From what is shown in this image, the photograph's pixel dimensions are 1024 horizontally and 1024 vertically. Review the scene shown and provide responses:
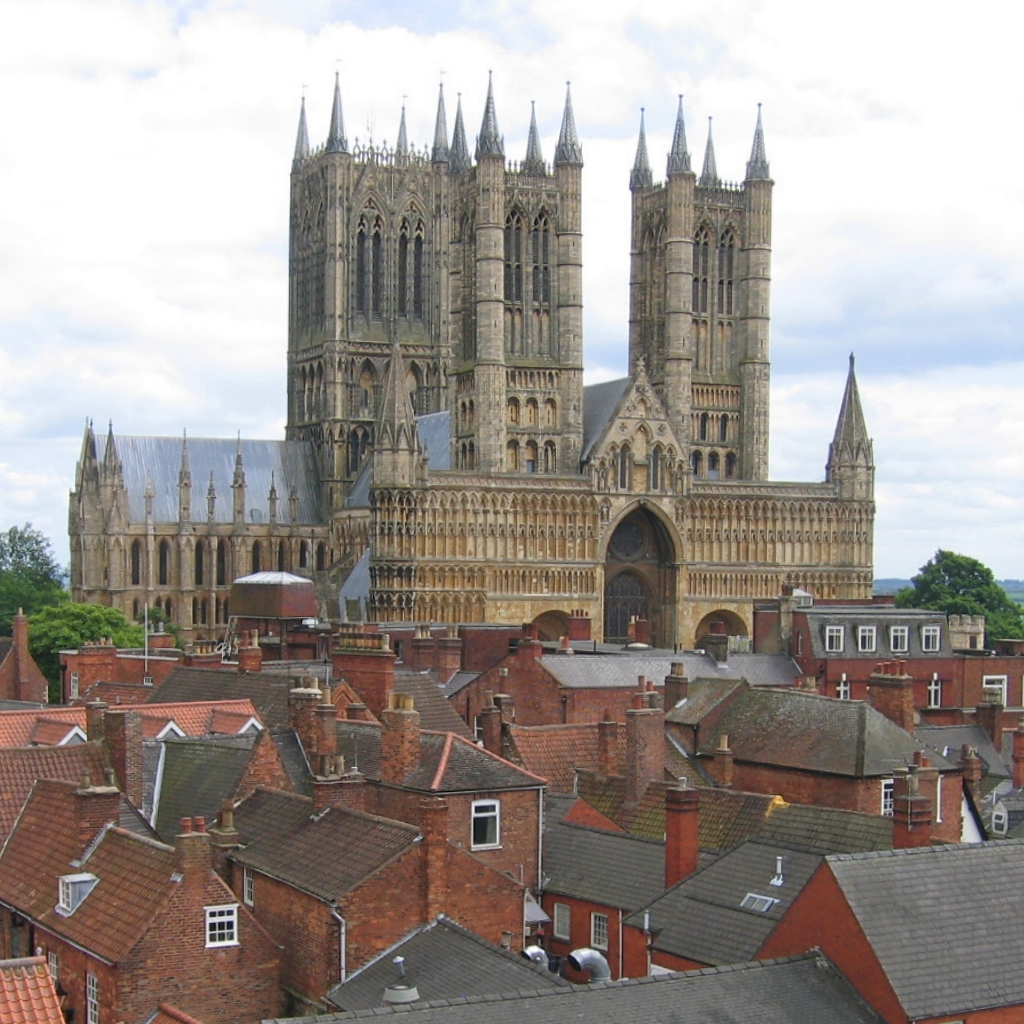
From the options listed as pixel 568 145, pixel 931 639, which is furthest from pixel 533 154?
pixel 931 639

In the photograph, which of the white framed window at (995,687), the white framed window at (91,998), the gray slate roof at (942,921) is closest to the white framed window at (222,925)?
the white framed window at (91,998)

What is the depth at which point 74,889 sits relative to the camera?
31.4 meters

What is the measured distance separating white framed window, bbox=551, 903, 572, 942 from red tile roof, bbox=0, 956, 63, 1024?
14.3m

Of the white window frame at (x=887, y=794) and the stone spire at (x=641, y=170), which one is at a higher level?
the stone spire at (x=641, y=170)

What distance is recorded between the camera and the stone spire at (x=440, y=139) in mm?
137000

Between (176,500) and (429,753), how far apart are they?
312 feet

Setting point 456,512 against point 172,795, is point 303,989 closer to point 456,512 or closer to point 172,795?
point 172,795

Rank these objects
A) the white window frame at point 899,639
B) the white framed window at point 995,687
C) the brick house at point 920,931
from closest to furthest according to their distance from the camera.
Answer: the brick house at point 920,931
the white framed window at point 995,687
the white window frame at point 899,639

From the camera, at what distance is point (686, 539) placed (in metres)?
112

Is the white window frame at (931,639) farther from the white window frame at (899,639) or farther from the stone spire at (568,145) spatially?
the stone spire at (568,145)

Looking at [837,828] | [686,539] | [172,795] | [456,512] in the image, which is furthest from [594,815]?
[686,539]

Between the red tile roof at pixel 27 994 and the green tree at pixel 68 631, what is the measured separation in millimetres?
64855

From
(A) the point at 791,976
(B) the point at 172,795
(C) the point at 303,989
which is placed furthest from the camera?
(B) the point at 172,795

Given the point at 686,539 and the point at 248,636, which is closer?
the point at 248,636
